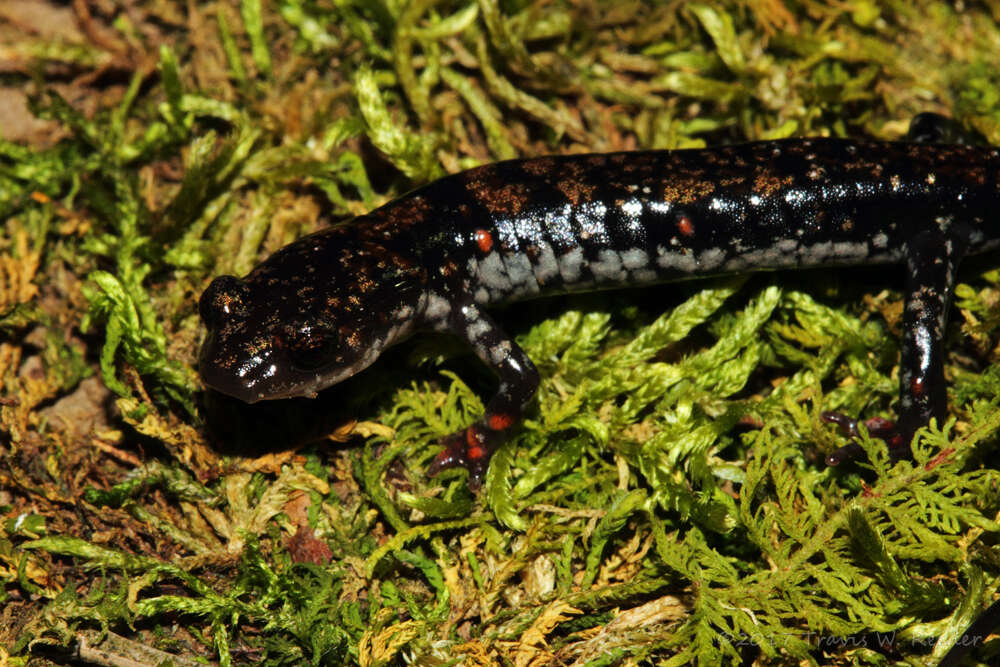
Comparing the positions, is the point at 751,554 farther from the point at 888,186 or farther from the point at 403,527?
the point at 888,186

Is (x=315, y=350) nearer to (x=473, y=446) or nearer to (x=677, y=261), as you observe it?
(x=473, y=446)

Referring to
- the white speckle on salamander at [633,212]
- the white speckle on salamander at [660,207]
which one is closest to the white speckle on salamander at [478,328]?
the white speckle on salamander at [633,212]

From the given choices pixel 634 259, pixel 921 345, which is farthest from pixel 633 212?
pixel 921 345

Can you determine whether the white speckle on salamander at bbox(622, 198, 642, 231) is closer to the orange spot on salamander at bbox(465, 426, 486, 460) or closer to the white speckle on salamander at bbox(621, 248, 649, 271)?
the white speckle on salamander at bbox(621, 248, 649, 271)

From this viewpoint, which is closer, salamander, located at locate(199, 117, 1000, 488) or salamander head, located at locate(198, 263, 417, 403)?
salamander head, located at locate(198, 263, 417, 403)

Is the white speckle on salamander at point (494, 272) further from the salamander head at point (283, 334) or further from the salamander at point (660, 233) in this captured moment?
the salamander head at point (283, 334)

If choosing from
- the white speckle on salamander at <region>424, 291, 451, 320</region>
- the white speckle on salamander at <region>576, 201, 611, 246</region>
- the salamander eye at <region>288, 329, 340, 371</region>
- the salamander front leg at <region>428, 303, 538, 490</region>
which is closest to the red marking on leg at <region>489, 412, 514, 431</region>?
the salamander front leg at <region>428, 303, 538, 490</region>

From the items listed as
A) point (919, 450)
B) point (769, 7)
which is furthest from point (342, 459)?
point (769, 7)
